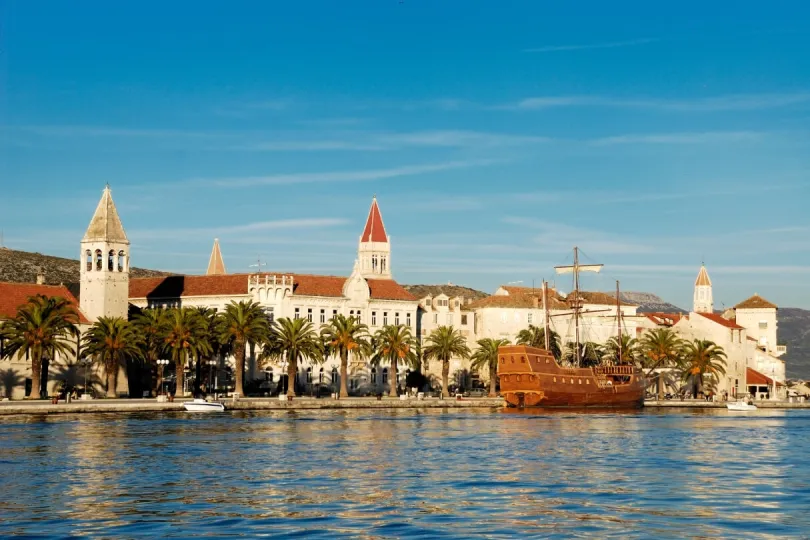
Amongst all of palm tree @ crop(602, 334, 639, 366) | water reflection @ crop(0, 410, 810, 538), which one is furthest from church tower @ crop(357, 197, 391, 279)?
water reflection @ crop(0, 410, 810, 538)

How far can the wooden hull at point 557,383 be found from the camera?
120562mm

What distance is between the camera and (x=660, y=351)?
14138 centimetres

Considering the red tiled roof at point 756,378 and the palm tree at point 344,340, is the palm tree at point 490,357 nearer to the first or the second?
the palm tree at point 344,340

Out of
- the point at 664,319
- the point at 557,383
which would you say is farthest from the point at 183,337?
the point at 664,319

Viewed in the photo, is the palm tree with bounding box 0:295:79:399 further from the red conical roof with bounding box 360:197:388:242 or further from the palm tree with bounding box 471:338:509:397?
the red conical roof with bounding box 360:197:388:242

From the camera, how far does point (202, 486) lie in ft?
164

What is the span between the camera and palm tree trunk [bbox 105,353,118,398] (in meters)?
111

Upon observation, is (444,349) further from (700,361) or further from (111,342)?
(111,342)

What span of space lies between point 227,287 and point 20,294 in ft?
84.9

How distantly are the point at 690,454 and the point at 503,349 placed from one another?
5594 centimetres

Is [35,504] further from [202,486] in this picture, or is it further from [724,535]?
[724,535]

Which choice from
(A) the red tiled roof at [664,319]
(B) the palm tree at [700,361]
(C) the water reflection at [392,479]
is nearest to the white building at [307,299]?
(B) the palm tree at [700,361]

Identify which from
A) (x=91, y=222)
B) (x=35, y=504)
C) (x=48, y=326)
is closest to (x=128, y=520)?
(x=35, y=504)

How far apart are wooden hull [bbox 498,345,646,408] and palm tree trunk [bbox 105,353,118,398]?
3663cm
